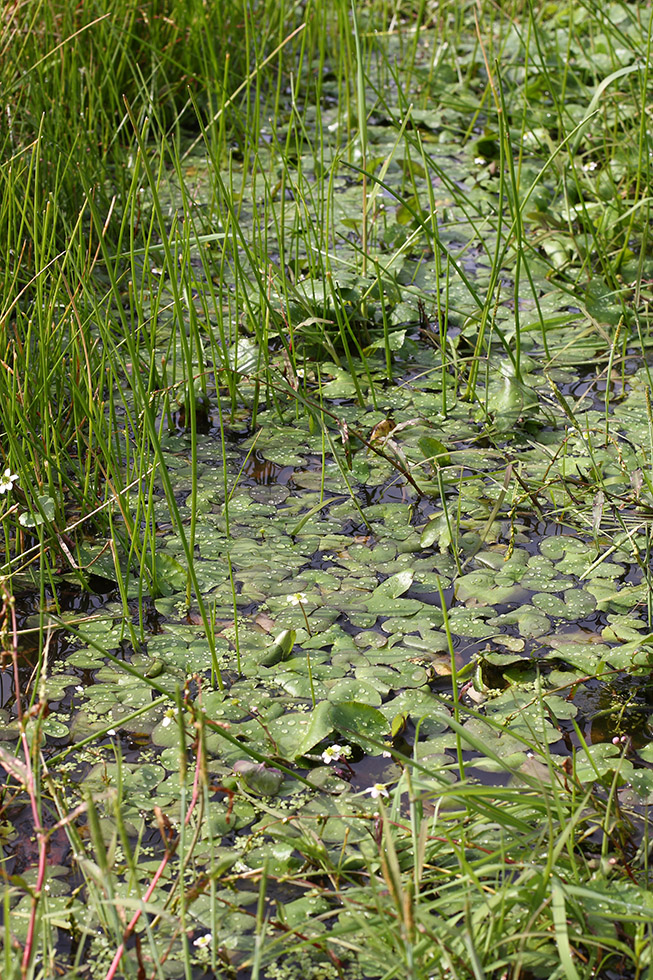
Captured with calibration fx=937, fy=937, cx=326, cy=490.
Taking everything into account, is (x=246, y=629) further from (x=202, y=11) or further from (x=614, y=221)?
(x=202, y=11)

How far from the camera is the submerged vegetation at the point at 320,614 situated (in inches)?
39.4

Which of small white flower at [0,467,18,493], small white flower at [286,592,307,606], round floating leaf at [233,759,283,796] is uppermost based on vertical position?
small white flower at [0,467,18,493]

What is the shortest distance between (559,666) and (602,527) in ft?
1.16

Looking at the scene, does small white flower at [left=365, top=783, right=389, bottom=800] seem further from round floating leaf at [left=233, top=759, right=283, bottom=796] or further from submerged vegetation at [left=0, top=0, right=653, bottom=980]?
round floating leaf at [left=233, top=759, right=283, bottom=796]

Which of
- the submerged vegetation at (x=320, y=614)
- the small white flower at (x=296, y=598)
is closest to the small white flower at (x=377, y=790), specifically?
Answer: the submerged vegetation at (x=320, y=614)

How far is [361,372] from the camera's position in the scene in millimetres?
2146

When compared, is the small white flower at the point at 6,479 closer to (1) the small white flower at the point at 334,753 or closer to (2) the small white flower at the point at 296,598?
(2) the small white flower at the point at 296,598

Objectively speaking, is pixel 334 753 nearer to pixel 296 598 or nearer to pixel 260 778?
pixel 260 778

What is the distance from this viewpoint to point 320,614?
1506mm

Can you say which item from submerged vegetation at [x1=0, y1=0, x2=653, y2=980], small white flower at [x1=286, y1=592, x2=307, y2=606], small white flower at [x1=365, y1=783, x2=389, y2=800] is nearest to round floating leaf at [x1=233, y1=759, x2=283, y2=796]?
submerged vegetation at [x1=0, y1=0, x2=653, y2=980]

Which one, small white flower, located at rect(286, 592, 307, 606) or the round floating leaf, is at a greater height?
small white flower, located at rect(286, 592, 307, 606)

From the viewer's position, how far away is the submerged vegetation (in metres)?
1.00

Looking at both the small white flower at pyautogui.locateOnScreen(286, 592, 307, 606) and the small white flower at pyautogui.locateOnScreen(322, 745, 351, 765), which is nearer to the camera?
the small white flower at pyautogui.locateOnScreen(322, 745, 351, 765)

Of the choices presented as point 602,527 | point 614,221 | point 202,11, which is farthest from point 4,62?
point 602,527
